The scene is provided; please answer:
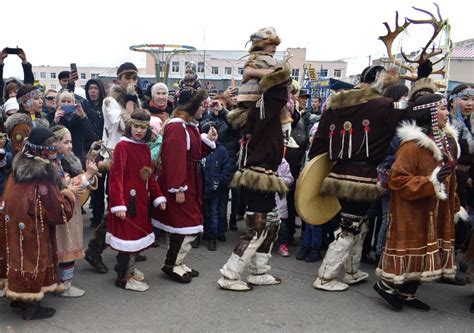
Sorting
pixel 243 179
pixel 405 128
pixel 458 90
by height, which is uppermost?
pixel 458 90

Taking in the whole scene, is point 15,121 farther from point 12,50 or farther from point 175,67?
point 175,67

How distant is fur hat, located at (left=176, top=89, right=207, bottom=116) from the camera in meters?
4.46

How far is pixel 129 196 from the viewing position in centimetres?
415

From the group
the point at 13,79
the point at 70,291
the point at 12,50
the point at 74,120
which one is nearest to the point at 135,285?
the point at 70,291

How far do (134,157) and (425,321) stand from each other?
9.63 ft

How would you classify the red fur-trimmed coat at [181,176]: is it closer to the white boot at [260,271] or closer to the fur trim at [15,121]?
the white boot at [260,271]

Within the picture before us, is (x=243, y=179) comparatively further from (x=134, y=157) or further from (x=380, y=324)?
(x=380, y=324)

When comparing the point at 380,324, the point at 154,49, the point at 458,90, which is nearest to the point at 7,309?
the point at 380,324

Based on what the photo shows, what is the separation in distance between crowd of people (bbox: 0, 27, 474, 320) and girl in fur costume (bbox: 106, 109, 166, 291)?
0.01 metres

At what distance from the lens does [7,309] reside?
3793mm

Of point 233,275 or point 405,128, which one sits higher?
point 405,128

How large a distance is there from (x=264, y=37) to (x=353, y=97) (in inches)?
38.9

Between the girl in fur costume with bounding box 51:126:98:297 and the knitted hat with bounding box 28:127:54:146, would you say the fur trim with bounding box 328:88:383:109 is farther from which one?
the knitted hat with bounding box 28:127:54:146

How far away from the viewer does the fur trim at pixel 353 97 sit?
13.3ft
